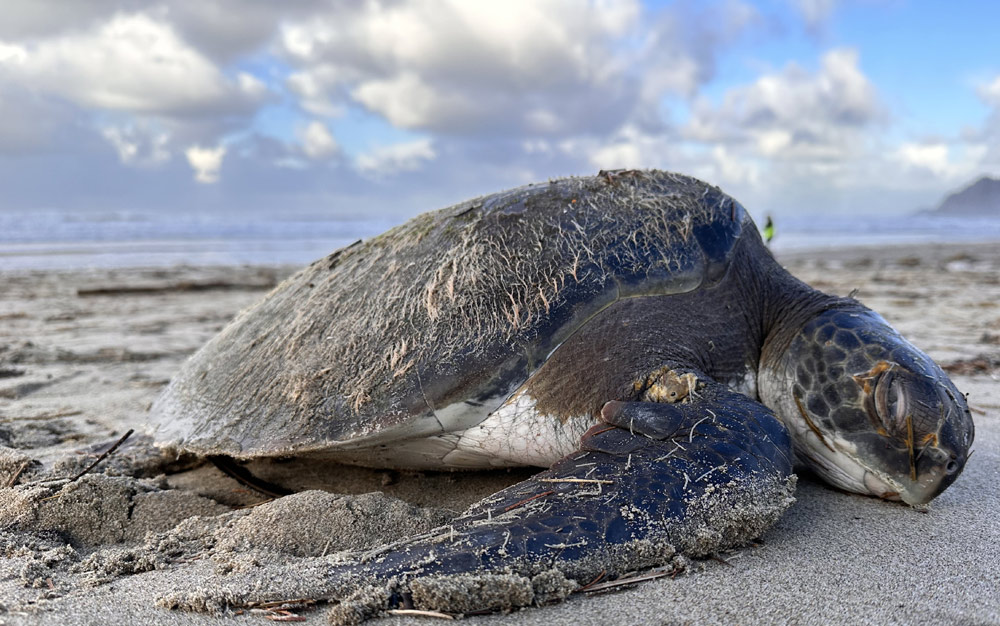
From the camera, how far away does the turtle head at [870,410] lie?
1.95 metres

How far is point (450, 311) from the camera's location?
2283 millimetres

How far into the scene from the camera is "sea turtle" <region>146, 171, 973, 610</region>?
1.58 m

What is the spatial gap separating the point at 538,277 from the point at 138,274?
10158 millimetres

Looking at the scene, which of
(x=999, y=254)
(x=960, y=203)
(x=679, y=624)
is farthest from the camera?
(x=960, y=203)

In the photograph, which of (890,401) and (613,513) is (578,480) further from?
(890,401)

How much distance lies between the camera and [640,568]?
4.97ft

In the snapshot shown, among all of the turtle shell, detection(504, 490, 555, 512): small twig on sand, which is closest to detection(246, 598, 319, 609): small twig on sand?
detection(504, 490, 555, 512): small twig on sand

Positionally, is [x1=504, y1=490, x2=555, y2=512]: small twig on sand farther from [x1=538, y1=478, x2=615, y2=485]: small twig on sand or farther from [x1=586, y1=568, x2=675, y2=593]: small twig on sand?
[x1=586, y1=568, x2=675, y2=593]: small twig on sand

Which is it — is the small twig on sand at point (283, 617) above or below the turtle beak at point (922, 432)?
below

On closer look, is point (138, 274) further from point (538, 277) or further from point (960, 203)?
point (960, 203)

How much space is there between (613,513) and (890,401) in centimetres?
106

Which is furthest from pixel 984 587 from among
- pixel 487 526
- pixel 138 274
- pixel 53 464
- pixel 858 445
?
pixel 138 274

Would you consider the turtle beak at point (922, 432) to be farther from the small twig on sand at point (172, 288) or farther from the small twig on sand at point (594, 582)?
the small twig on sand at point (172, 288)

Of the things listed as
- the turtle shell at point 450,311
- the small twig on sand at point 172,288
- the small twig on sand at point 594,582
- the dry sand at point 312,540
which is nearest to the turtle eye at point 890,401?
the dry sand at point 312,540
